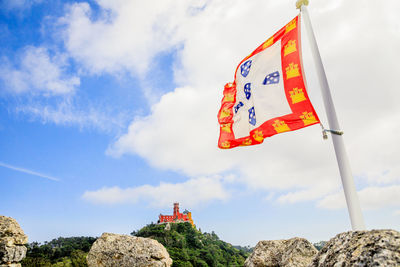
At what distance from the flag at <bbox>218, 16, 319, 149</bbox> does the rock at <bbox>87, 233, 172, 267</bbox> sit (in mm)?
3110

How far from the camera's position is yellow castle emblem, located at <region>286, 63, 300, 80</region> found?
17.6ft

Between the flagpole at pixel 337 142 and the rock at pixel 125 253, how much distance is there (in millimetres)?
3768

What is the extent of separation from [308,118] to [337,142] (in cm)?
66

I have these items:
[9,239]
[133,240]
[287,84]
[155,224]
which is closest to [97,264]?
[133,240]

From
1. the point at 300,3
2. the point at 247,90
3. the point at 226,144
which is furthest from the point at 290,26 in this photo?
the point at 226,144

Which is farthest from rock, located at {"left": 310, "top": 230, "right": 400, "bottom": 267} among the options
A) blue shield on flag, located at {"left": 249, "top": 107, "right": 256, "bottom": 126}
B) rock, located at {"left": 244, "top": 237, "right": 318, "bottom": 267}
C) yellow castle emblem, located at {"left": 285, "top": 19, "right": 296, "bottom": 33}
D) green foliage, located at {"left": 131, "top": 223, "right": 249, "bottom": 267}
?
green foliage, located at {"left": 131, "top": 223, "right": 249, "bottom": 267}

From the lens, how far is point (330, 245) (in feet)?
7.14

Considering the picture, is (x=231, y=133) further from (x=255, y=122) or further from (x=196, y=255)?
(x=196, y=255)

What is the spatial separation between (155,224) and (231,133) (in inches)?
2908

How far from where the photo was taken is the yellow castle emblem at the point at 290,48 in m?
5.53

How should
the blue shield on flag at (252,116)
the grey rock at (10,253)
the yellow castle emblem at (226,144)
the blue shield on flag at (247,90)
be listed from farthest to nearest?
the yellow castle emblem at (226,144) < the blue shield on flag at (247,90) < the blue shield on flag at (252,116) < the grey rock at (10,253)

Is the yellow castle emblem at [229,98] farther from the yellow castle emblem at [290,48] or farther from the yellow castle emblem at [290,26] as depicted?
the yellow castle emblem at [290,26]

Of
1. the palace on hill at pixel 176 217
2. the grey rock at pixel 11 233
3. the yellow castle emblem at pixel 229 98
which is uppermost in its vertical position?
the palace on hill at pixel 176 217

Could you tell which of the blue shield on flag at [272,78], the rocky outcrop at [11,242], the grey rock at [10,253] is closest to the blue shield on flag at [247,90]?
the blue shield on flag at [272,78]
